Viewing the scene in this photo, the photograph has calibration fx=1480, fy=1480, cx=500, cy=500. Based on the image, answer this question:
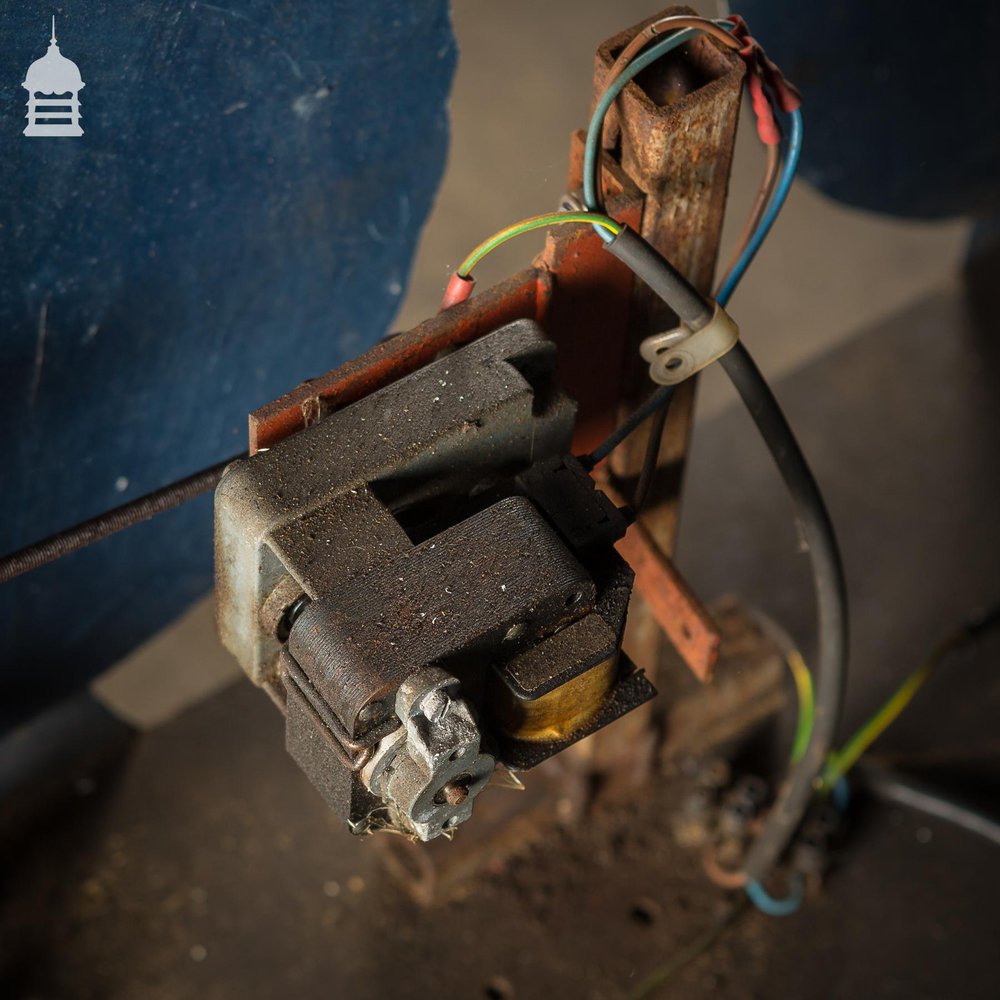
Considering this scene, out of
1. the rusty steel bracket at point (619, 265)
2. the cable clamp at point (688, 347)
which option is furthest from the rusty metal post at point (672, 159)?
the cable clamp at point (688, 347)

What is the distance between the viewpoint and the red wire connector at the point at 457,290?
141cm

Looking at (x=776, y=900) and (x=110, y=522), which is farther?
(x=776, y=900)

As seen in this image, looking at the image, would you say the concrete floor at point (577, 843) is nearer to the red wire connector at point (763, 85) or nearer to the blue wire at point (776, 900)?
the blue wire at point (776, 900)

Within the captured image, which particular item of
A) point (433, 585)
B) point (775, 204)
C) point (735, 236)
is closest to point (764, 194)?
point (775, 204)

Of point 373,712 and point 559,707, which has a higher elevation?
point 373,712

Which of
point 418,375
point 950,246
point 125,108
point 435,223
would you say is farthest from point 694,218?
point 950,246

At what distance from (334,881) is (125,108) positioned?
1.41m

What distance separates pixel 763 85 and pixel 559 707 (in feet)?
2.09

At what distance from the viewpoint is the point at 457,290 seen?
1.42 meters

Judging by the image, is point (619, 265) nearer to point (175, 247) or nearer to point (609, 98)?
point (609, 98)

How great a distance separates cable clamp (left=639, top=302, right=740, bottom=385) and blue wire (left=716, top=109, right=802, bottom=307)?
0.24 feet

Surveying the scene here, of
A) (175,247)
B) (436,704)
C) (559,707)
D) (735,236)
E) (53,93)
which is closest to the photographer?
(436,704)

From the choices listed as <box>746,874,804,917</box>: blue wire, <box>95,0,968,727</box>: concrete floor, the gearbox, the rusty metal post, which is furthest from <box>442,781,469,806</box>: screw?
<box>95,0,968,727</box>: concrete floor

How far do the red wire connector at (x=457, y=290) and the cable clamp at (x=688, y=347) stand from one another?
0.59 ft
